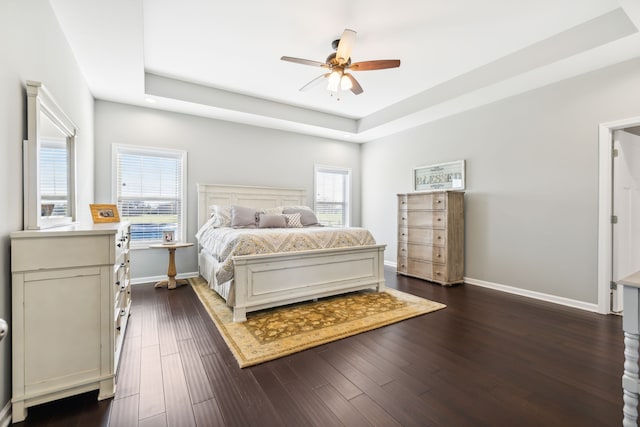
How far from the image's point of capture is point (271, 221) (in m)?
4.16

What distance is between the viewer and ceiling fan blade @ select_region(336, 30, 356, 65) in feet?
8.59

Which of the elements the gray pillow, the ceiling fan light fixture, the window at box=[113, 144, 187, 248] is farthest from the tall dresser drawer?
the window at box=[113, 144, 187, 248]

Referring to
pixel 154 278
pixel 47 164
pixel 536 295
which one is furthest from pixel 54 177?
pixel 536 295

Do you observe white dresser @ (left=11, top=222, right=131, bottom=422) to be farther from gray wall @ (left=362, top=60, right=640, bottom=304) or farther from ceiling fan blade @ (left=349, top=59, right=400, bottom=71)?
gray wall @ (left=362, top=60, right=640, bottom=304)

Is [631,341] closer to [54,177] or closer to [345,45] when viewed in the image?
[345,45]

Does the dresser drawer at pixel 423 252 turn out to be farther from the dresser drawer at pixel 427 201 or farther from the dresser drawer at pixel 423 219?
the dresser drawer at pixel 427 201

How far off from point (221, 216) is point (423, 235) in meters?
3.18

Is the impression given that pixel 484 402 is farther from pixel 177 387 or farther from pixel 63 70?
pixel 63 70

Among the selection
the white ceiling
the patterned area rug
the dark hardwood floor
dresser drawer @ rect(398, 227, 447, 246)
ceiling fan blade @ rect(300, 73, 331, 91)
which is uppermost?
the white ceiling

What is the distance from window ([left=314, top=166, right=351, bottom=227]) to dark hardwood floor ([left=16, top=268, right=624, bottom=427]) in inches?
143

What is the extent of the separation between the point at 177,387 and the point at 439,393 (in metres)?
1.66

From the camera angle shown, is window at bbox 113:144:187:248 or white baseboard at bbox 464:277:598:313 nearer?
white baseboard at bbox 464:277:598:313

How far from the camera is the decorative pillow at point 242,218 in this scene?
4.20 metres

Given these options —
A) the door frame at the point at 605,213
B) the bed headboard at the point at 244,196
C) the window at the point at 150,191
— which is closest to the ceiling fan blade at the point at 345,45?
the bed headboard at the point at 244,196
